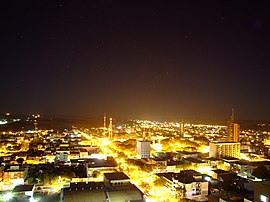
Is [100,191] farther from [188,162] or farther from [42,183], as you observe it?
[188,162]

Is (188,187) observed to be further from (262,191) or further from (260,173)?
(262,191)

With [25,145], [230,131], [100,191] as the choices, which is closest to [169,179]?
[100,191]

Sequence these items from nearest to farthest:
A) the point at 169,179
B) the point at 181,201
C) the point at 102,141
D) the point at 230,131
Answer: the point at 181,201
the point at 169,179
the point at 230,131
the point at 102,141

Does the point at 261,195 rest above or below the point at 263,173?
above

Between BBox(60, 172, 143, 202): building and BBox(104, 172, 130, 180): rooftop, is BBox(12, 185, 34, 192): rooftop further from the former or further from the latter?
BBox(104, 172, 130, 180): rooftop

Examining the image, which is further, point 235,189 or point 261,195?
point 235,189

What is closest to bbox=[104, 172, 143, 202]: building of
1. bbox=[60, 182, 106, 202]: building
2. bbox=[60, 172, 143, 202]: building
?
bbox=[60, 172, 143, 202]: building
